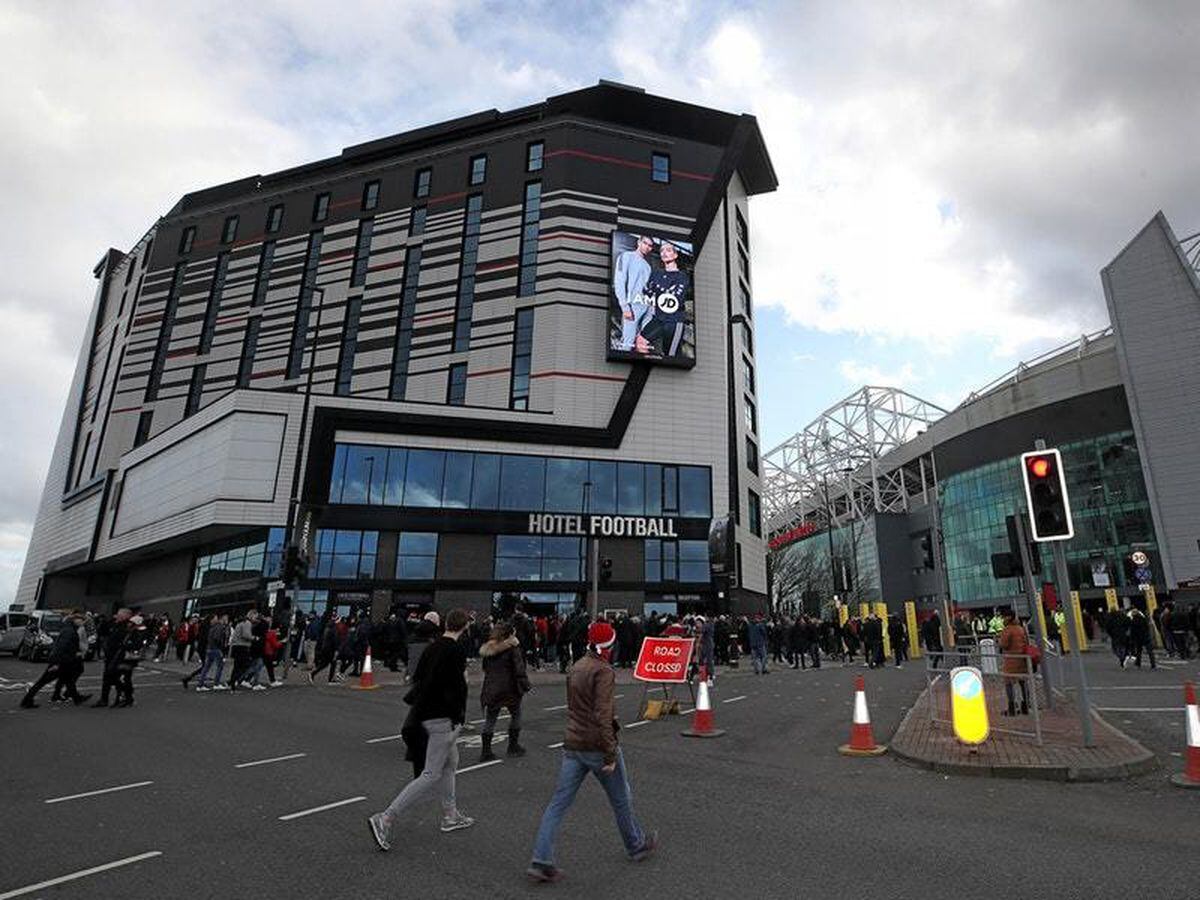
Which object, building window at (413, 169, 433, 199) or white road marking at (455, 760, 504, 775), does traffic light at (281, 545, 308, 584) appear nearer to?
white road marking at (455, 760, 504, 775)

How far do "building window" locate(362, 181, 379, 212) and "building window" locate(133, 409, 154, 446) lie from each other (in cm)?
2479

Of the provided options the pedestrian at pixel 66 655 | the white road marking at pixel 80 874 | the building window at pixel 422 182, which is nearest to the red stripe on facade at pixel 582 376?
the building window at pixel 422 182

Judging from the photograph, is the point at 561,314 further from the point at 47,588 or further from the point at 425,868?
the point at 47,588

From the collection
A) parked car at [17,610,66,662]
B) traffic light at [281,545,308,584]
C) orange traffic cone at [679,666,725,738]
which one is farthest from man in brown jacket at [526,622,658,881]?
parked car at [17,610,66,662]

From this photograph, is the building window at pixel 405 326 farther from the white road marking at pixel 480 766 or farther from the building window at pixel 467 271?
the white road marking at pixel 480 766

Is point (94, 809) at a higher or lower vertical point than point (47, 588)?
lower

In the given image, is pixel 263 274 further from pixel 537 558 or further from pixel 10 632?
pixel 537 558

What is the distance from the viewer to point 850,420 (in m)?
99.0

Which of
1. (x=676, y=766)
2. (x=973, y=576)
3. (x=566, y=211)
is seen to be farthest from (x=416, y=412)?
(x=973, y=576)

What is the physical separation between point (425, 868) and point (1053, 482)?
8.31m

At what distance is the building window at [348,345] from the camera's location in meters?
52.1

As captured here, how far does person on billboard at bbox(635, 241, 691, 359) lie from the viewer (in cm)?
4384

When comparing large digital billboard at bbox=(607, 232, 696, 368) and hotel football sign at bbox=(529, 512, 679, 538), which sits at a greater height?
large digital billboard at bbox=(607, 232, 696, 368)

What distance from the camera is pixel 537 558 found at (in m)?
38.9
